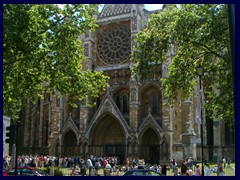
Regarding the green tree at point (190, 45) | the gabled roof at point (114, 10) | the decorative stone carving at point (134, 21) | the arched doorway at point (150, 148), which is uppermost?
the gabled roof at point (114, 10)

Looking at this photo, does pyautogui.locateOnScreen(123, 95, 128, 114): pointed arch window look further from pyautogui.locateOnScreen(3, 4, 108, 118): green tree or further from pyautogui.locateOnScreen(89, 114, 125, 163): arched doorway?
pyautogui.locateOnScreen(3, 4, 108, 118): green tree

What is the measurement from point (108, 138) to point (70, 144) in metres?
4.50

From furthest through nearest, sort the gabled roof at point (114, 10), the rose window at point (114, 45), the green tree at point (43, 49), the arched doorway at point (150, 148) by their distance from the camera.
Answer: the gabled roof at point (114, 10)
the rose window at point (114, 45)
the arched doorway at point (150, 148)
the green tree at point (43, 49)

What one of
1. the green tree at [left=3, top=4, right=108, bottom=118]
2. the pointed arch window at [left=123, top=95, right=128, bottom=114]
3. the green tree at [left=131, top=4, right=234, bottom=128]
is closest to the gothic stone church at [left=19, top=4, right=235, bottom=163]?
the pointed arch window at [left=123, top=95, right=128, bottom=114]

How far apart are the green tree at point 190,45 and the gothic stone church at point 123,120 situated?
11945 mm

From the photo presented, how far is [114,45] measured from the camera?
4334cm

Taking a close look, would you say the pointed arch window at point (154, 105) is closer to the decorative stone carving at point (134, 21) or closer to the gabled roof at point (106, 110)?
the gabled roof at point (106, 110)

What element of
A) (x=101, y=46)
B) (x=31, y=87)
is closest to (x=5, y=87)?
(x=31, y=87)

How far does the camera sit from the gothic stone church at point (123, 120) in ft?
120

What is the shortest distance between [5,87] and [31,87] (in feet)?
4.71

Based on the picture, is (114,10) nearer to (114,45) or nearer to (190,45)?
(114,45)

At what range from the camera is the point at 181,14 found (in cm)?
2217

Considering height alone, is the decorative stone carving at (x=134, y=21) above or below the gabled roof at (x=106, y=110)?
above

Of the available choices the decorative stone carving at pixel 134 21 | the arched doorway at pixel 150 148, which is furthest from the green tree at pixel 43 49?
the decorative stone carving at pixel 134 21
